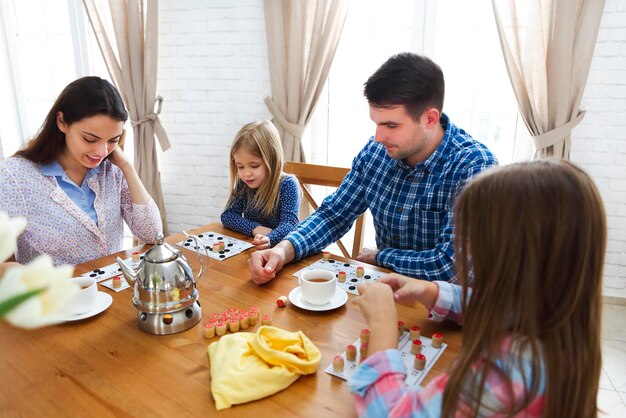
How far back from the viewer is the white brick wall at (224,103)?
242cm

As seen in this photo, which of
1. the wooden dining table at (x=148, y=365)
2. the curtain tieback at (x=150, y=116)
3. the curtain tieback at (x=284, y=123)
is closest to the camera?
the wooden dining table at (x=148, y=365)

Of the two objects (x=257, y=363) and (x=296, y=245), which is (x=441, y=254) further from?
(x=257, y=363)

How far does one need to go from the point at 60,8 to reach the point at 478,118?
3.16m

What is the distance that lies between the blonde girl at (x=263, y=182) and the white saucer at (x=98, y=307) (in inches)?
31.7

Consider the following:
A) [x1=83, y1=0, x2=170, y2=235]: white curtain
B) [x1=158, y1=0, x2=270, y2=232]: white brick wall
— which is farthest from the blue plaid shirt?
[x1=83, y1=0, x2=170, y2=235]: white curtain

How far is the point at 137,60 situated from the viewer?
3.10 metres

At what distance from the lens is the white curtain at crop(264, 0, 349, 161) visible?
2678 mm

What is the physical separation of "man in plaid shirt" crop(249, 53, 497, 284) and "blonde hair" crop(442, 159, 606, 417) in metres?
0.65

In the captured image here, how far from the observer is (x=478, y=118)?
8.90 feet

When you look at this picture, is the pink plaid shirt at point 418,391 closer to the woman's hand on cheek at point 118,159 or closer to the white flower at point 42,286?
the white flower at point 42,286

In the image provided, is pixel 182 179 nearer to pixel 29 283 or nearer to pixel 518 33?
pixel 518 33

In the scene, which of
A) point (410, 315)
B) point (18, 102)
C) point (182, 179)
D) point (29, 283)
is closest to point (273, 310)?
point (410, 315)

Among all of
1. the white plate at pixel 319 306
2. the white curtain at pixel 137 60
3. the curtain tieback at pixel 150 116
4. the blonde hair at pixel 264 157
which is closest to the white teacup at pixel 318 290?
the white plate at pixel 319 306

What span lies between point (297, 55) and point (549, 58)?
142 centimetres
